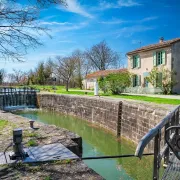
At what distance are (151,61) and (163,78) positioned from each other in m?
3.00

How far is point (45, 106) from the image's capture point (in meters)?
23.5

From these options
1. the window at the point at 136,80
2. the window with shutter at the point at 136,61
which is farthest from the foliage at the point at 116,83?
the window with shutter at the point at 136,61

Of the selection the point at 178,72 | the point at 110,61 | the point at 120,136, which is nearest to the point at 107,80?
the point at 178,72

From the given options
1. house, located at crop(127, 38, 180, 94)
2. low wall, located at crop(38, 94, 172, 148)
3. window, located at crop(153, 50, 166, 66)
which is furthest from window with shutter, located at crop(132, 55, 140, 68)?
low wall, located at crop(38, 94, 172, 148)

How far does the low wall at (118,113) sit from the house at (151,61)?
8.38 m

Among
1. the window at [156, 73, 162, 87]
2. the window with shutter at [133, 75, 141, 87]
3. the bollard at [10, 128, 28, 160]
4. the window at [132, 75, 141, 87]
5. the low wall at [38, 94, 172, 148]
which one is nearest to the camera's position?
the bollard at [10, 128, 28, 160]

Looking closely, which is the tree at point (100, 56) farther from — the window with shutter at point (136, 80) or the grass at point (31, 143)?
the grass at point (31, 143)

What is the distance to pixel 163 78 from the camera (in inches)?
859

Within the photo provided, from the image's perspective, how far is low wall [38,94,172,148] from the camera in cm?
975

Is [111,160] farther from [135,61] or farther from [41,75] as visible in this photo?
[41,75]

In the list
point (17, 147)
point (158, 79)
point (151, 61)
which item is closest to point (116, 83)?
point (158, 79)

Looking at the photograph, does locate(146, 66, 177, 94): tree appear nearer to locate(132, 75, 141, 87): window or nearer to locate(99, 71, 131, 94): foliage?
locate(132, 75, 141, 87): window

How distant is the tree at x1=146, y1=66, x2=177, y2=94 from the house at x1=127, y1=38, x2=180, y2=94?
0.29 metres

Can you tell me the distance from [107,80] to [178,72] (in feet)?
21.6
